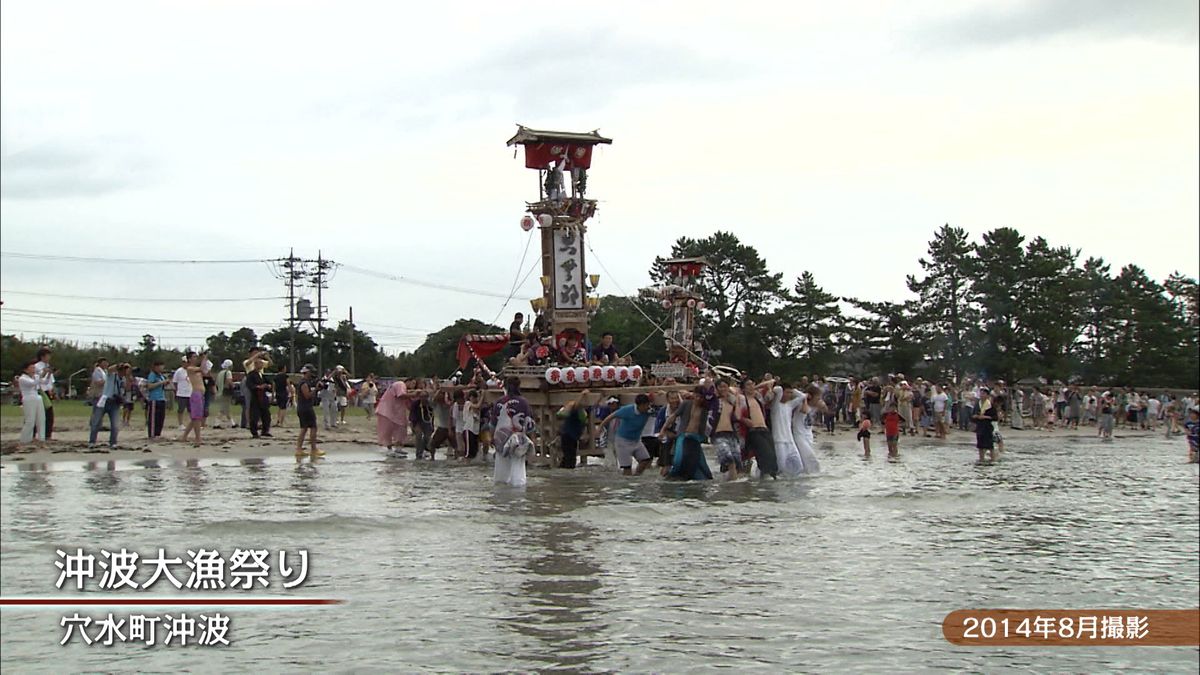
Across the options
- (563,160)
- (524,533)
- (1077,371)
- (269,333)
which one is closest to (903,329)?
(1077,371)

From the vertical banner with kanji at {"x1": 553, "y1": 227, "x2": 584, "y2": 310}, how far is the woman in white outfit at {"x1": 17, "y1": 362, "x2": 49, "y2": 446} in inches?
393

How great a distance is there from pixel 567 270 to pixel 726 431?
762cm

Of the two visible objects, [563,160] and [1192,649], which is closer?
[1192,649]

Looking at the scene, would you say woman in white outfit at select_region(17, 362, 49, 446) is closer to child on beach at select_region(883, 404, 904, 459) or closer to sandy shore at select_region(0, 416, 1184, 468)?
sandy shore at select_region(0, 416, 1184, 468)

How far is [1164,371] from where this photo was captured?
202 ft

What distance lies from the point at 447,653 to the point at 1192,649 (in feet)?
17.9

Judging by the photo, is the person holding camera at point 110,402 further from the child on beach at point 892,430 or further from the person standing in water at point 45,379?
the child on beach at point 892,430

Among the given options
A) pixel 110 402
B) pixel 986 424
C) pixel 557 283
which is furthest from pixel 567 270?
pixel 110 402

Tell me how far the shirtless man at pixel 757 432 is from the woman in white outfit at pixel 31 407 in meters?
11.1

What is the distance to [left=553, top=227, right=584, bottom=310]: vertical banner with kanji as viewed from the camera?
24.1 metres

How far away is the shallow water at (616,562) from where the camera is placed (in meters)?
8.07

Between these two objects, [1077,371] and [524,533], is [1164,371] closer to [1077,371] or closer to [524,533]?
[1077,371]

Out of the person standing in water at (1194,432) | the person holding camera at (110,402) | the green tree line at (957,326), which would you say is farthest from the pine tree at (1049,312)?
the person holding camera at (110,402)

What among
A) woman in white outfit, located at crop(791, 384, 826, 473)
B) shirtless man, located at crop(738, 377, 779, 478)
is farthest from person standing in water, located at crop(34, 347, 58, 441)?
woman in white outfit, located at crop(791, 384, 826, 473)
